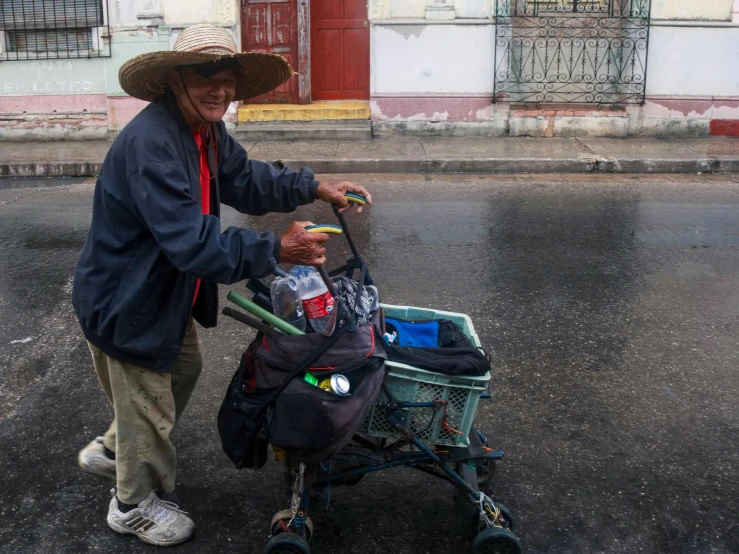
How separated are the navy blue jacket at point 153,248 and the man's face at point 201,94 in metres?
0.04

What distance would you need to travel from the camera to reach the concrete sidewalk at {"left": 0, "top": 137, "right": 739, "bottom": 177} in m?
10.8

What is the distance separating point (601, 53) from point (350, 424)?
11.3 meters

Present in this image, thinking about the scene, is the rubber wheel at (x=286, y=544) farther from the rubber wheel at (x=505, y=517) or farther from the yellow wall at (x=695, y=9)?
the yellow wall at (x=695, y=9)

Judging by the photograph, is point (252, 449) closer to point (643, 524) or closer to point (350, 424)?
point (350, 424)

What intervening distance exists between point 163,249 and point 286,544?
1.09 m

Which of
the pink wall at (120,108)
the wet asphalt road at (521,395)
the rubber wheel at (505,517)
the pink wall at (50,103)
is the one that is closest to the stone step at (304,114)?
the pink wall at (120,108)

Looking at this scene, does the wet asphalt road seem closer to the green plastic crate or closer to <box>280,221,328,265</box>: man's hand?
the green plastic crate

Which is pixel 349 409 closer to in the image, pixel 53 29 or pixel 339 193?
pixel 339 193

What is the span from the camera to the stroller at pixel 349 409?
274 centimetres

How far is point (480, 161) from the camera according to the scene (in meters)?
10.8

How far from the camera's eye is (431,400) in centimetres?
294

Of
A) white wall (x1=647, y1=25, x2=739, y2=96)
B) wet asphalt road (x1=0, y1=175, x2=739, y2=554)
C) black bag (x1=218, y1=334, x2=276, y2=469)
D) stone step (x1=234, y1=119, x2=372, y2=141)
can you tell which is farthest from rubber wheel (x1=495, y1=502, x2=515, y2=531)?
white wall (x1=647, y1=25, x2=739, y2=96)

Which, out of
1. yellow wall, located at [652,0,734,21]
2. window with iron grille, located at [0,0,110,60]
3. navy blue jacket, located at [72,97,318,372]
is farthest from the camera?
window with iron grille, located at [0,0,110,60]

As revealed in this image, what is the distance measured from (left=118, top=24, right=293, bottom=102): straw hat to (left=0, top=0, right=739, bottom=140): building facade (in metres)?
9.78
